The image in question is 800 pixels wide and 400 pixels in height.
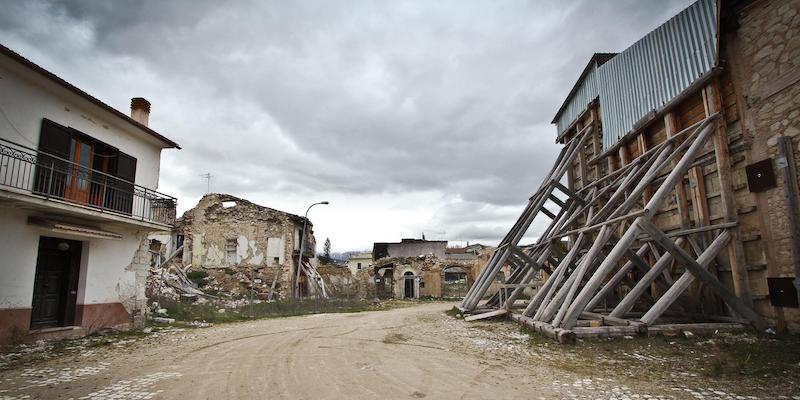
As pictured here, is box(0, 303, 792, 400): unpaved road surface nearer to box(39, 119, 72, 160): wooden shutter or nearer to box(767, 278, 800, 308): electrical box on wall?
box(767, 278, 800, 308): electrical box on wall

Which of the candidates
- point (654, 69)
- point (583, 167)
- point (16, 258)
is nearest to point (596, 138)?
point (583, 167)

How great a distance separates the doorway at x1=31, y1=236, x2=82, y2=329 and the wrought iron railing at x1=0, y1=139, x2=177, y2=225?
50.2 inches

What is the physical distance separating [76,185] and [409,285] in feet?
80.9

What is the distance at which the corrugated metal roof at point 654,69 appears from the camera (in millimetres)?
8078

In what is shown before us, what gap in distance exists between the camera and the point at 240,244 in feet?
92.0

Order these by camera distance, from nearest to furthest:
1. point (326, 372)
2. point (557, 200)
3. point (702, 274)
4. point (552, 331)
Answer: point (326, 372), point (702, 274), point (552, 331), point (557, 200)

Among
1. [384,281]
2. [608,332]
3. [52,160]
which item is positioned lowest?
[384,281]

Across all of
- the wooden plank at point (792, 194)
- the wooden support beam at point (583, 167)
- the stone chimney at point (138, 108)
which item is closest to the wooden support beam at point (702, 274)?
the wooden plank at point (792, 194)

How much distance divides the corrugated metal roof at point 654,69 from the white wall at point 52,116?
543 inches

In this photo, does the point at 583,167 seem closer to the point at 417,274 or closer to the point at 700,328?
the point at 700,328

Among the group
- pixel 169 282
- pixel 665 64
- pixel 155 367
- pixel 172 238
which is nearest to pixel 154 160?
pixel 155 367

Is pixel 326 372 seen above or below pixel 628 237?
below

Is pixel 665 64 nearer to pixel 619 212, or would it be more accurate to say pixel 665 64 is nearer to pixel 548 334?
pixel 619 212

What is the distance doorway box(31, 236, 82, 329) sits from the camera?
10.1 metres
